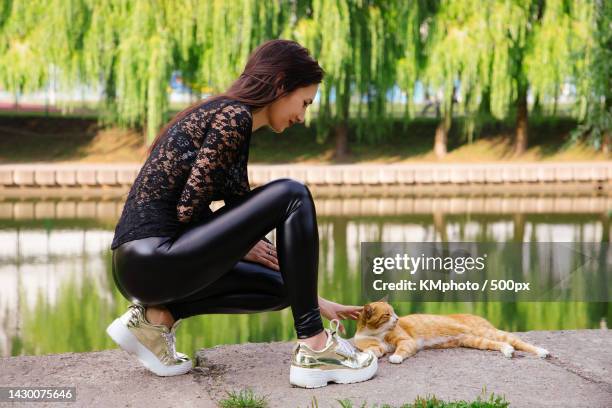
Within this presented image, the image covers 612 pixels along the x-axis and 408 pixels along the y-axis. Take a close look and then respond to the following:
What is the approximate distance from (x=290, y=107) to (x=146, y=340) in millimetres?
885

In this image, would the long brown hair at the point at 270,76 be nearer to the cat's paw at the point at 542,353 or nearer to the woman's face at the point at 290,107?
the woman's face at the point at 290,107

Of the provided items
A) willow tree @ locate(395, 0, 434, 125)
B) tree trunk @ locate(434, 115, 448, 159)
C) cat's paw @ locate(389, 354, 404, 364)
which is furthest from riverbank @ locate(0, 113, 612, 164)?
cat's paw @ locate(389, 354, 404, 364)

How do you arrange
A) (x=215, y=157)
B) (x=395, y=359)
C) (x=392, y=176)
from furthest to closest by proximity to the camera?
(x=392, y=176) < (x=395, y=359) < (x=215, y=157)

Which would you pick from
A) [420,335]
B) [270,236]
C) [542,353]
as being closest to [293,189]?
[420,335]

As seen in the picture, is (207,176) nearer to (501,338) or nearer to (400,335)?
(400,335)

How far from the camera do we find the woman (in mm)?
2725

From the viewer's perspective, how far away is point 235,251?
276cm

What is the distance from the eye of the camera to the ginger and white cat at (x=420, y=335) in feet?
10.5

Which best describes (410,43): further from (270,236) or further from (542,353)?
(542,353)

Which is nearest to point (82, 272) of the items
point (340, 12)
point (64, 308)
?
point (64, 308)

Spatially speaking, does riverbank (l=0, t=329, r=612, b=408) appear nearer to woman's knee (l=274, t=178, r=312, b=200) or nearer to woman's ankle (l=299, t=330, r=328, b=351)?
woman's ankle (l=299, t=330, r=328, b=351)

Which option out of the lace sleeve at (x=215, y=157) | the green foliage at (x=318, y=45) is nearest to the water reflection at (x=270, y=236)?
the lace sleeve at (x=215, y=157)

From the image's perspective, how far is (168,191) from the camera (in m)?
Result: 2.76

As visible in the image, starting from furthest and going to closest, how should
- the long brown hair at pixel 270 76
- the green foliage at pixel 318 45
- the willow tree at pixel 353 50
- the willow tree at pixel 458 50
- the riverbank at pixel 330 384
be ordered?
the willow tree at pixel 458 50 < the willow tree at pixel 353 50 < the green foliage at pixel 318 45 < the long brown hair at pixel 270 76 < the riverbank at pixel 330 384
